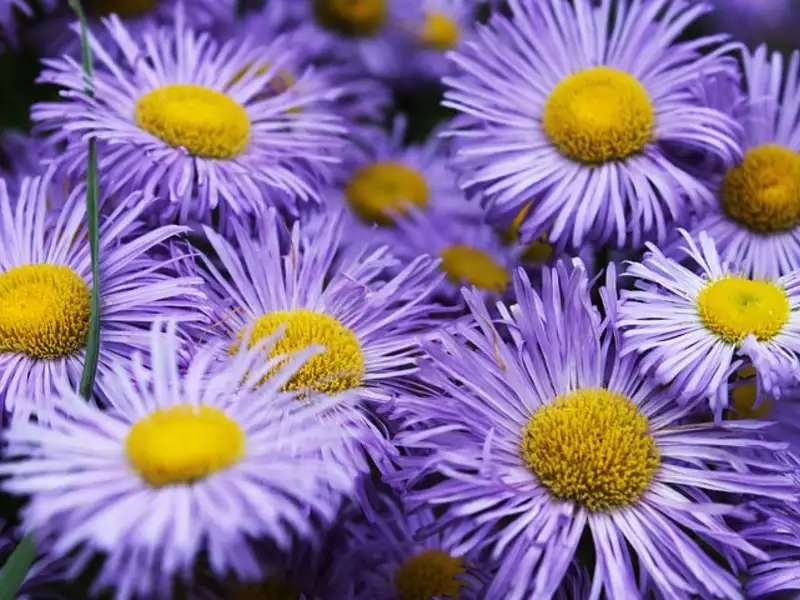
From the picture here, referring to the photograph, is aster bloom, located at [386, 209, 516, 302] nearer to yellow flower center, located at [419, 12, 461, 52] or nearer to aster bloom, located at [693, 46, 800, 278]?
aster bloom, located at [693, 46, 800, 278]

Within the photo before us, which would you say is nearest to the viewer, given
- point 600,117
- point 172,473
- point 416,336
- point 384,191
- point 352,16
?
point 172,473

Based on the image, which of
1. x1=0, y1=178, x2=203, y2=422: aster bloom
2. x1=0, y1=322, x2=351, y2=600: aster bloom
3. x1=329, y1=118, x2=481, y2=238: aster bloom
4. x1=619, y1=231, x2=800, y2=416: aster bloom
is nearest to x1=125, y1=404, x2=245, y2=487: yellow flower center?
x1=0, y1=322, x2=351, y2=600: aster bloom

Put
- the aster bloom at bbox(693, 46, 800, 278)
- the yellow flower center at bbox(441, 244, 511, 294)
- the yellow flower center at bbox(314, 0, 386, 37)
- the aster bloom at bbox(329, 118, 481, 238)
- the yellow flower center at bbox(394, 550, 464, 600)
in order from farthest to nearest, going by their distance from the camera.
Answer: the yellow flower center at bbox(314, 0, 386, 37) < the aster bloom at bbox(329, 118, 481, 238) < the yellow flower center at bbox(441, 244, 511, 294) < the aster bloom at bbox(693, 46, 800, 278) < the yellow flower center at bbox(394, 550, 464, 600)

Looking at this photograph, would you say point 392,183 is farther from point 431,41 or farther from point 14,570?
point 14,570

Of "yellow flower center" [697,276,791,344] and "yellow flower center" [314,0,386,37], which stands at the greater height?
"yellow flower center" [314,0,386,37]

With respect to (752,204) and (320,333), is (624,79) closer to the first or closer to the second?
(752,204)

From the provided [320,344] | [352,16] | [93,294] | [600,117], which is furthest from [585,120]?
[352,16]

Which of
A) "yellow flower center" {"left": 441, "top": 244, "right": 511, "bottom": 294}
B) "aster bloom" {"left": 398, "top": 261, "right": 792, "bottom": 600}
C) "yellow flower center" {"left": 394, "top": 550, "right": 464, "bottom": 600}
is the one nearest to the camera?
"aster bloom" {"left": 398, "top": 261, "right": 792, "bottom": 600}
